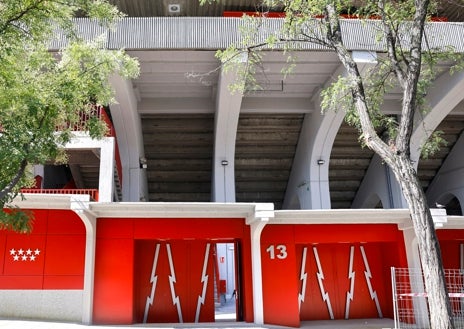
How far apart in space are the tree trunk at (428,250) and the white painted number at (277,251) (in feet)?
18.8

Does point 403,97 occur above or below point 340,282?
above

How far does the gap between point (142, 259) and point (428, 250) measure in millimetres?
8363

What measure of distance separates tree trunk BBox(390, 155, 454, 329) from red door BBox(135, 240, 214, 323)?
7578 millimetres

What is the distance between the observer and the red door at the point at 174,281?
1188 centimetres

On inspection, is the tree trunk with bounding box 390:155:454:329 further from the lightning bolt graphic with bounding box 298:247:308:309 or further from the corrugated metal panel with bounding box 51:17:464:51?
the lightning bolt graphic with bounding box 298:247:308:309

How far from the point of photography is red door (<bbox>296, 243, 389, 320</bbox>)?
487 inches

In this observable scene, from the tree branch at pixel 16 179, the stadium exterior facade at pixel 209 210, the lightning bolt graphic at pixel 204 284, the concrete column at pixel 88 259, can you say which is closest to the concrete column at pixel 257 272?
the stadium exterior facade at pixel 209 210

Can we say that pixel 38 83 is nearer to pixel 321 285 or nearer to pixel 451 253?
pixel 321 285

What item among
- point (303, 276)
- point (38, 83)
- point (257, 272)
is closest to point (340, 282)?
point (303, 276)

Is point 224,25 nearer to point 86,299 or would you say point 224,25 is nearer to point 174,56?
point 174,56

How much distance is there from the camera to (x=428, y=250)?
215 inches

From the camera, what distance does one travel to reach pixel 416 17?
21.2 feet

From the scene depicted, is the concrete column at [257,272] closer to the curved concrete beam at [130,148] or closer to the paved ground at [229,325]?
the paved ground at [229,325]

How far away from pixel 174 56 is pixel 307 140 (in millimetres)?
5579
